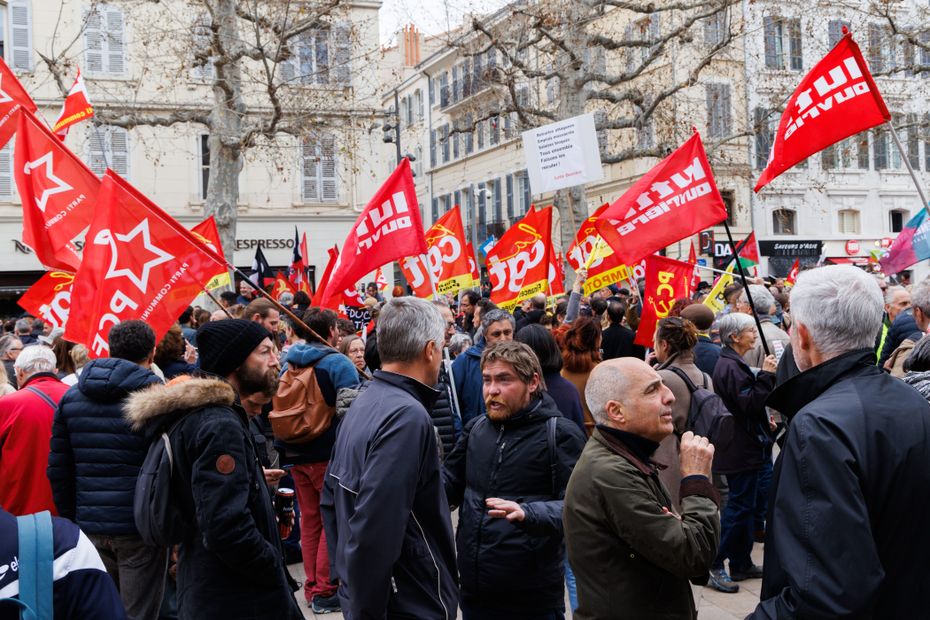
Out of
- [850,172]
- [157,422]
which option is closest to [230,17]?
[157,422]

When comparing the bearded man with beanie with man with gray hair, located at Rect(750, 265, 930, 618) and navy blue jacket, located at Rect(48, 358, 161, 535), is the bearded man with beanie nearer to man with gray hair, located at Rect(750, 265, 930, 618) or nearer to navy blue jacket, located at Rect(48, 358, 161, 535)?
navy blue jacket, located at Rect(48, 358, 161, 535)

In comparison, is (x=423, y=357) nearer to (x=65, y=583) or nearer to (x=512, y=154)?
(x=65, y=583)

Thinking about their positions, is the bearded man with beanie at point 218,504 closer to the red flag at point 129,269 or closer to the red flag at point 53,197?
the red flag at point 129,269

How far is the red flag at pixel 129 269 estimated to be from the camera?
16.8ft

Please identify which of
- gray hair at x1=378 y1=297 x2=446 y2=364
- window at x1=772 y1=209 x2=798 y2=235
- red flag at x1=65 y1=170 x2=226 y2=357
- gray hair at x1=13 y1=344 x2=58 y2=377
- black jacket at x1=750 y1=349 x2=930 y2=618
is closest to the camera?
black jacket at x1=750 y1=349 x2=930 y2=618

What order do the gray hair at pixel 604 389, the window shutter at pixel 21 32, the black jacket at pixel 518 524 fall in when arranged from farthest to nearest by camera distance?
the window shutter at pixel 21 32
the black jacket at pixel 518 524
the gray hair at pixel 604 389

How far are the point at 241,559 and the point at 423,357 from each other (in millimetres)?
995

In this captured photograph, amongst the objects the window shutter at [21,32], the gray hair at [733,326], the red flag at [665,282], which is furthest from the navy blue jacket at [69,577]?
the window shutter at [21,32]

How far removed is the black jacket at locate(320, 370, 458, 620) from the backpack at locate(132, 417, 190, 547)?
0.66 metres

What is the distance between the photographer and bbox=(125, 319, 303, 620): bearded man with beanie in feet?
11.1

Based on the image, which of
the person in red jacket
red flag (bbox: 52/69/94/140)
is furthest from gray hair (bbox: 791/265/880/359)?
red flag (bbox: 52/69/94/140)

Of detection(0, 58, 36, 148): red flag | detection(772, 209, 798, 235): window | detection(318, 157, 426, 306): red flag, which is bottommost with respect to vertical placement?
detection(318, 157, 426, 306): red flag

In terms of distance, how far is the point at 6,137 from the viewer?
7.36m

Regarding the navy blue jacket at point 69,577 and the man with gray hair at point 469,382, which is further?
the man with gray hair at point 469,382
